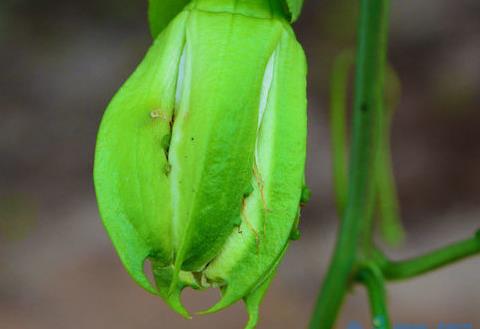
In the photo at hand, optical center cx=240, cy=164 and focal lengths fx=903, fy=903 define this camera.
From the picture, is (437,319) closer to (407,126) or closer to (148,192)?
(407,126)

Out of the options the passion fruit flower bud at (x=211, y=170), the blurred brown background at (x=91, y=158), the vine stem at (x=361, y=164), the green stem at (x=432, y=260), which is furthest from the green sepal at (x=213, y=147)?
the blurred brown background at (x=91, y=158)

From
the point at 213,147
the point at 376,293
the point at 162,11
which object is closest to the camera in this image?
the point at 213,147

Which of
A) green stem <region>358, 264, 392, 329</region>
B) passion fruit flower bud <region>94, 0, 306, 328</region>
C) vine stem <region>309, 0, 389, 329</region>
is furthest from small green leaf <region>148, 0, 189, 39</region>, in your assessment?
green stem <region>358, 264, 392, 329</region>

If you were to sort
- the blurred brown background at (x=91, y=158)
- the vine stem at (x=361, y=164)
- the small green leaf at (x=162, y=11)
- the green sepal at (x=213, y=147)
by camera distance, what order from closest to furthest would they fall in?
1. the green sepal at (x=213, y=147)
2. the small green leaf at (x=162, y=11)
3. the vine stem at (x=361, y=164)
4. the blurred brown background at (x=91, y=158)

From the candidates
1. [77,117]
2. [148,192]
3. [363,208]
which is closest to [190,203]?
[148,192]

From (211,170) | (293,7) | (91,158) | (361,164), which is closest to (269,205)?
(211,170)

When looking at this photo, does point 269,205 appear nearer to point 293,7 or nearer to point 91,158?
point 293,7

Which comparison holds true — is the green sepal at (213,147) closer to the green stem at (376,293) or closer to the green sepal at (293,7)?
the green sepal at (293,7)
